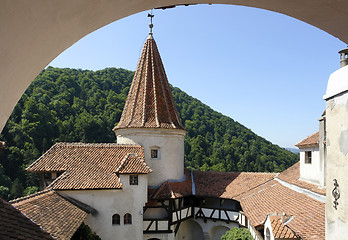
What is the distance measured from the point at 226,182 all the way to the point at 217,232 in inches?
140

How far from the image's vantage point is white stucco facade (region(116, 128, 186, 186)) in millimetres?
18688

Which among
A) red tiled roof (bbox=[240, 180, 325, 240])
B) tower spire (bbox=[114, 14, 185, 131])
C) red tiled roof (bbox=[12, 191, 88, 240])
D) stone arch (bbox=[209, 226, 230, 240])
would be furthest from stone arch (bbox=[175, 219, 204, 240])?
red tiled roof (bbox=[12, 191, 88, 240])

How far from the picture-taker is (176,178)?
63.5 feet

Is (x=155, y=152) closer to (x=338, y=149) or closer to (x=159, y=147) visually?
(x=159, y=147)

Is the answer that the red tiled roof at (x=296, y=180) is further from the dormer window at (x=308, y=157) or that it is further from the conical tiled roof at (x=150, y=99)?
the conical tiled roof at (x=150, y=99)

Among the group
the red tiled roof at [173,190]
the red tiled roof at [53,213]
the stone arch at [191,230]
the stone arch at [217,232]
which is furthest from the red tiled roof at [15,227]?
the stone arch at [217,232]

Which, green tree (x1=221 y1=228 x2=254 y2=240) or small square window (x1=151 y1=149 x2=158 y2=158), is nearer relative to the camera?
green tree (x1=221 y1=228 x2=254 y2=240)

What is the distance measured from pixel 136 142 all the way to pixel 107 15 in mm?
16669

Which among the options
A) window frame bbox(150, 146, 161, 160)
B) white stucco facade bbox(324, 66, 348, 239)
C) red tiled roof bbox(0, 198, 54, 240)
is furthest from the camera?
window frame bbox(150, 146, 161, 160)

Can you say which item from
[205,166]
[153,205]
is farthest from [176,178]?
[205,166]

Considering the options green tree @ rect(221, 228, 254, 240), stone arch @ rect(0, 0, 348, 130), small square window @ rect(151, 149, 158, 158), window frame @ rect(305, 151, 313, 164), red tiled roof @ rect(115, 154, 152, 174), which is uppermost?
stone arch @ rect(0, 0, 348, 130)

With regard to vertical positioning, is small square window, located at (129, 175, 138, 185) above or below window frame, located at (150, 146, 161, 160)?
below

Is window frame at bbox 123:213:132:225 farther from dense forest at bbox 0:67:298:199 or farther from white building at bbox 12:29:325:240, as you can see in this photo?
dense forest at bbox 0:67:298:199

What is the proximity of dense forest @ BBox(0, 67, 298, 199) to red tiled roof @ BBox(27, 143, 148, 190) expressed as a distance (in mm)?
17631
